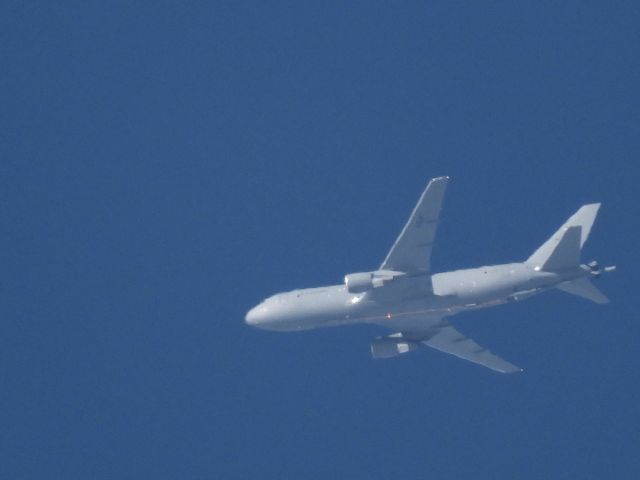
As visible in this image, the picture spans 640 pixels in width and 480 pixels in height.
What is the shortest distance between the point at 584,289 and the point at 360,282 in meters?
12.7

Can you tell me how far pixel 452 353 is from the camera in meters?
71.4

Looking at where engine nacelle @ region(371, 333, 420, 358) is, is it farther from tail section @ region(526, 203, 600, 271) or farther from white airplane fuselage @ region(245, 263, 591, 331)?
tail section @ region(526, 203, 600, 271)

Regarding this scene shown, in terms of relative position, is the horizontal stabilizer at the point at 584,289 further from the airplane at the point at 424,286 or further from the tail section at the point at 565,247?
the tail section at the point at 565,247

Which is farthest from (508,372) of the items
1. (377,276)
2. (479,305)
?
(377,276)

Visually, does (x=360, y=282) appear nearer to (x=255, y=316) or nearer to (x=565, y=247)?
(x=255, y=316)

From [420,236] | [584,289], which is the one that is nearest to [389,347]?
[420,236]

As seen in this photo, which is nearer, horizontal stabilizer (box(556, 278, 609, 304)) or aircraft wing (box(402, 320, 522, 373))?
horizontal stabilizer (box(556, 278, 609, 304))

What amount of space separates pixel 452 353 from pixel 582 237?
11730 mm

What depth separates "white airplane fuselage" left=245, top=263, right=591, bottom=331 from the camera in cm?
6381

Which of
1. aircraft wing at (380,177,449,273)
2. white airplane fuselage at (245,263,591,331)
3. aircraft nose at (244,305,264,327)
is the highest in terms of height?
aircraft wing at (380,177,449,273)

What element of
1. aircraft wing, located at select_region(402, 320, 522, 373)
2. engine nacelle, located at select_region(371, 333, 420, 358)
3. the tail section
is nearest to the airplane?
the tail section

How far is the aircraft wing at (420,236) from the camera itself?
6044 centimetres

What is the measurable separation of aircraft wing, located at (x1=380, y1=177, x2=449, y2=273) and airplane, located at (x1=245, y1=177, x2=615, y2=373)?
0.17 ft

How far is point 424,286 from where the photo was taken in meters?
64.4
